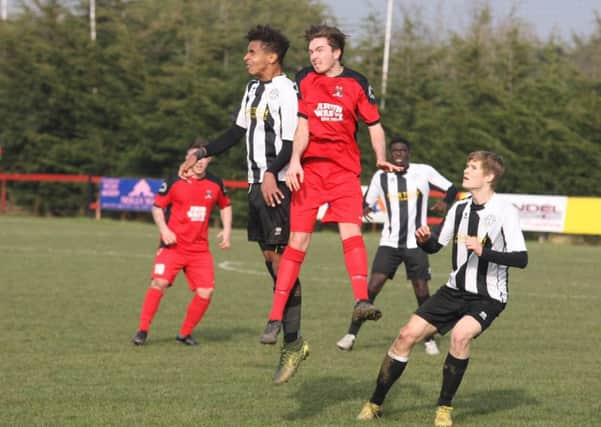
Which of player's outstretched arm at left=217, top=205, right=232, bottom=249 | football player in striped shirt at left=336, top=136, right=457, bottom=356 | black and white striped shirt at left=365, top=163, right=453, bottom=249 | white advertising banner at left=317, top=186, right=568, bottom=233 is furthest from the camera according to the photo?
white advertising banner at left=317, top=186, right=568, bottom=233

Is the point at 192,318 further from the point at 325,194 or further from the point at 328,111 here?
the point at 328,111

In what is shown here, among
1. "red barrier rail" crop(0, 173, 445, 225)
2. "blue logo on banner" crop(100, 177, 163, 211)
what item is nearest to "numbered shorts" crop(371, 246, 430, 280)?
"blue logo on banner" crop(100, 177, 163, 211)

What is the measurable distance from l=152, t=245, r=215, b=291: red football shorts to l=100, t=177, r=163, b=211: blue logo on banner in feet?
84.5

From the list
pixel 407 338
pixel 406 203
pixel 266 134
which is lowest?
pixel 407 338

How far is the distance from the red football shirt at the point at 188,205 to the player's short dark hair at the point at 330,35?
16.8 ft

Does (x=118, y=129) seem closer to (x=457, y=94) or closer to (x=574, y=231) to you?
(x=457, y=94)

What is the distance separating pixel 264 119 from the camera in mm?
8211

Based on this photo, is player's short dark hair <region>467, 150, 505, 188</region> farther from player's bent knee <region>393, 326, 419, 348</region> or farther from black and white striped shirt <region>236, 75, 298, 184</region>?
black and white striped shirt <region>236, 75, 298, 184</region>

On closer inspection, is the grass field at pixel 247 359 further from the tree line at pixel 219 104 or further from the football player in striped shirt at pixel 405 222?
the tree line at pixel 219 104

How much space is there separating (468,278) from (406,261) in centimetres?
525

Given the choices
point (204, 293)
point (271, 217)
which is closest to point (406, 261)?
point (204, 293)

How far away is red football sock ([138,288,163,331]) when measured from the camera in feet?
40.5

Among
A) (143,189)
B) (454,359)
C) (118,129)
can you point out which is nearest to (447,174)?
(143,189)

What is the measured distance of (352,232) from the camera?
26.2ft
